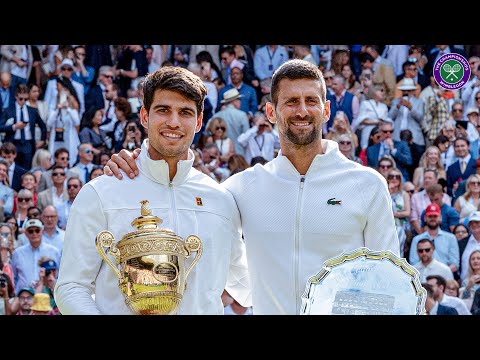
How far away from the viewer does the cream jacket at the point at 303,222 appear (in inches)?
157

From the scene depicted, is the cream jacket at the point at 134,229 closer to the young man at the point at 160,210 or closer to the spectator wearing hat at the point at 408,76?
the young man at the point at 160,210

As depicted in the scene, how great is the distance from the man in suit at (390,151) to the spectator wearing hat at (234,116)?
1381mm

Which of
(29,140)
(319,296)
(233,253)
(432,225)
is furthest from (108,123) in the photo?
(319,296)

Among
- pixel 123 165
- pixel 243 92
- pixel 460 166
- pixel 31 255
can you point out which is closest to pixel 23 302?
pixel 31 255

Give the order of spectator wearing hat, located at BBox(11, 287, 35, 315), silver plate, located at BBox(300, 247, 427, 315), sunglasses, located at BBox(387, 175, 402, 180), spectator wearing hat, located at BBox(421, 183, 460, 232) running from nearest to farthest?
silver plate, located at BBox(300, 247, 427, 315)
spectator wearing hat, located at BBox(11, 287, 35, 315)
spectator wearing hat, located at BBox(421, 183, 460, 232)
sunglasses, located at BBox(387, 175, 402, 180)

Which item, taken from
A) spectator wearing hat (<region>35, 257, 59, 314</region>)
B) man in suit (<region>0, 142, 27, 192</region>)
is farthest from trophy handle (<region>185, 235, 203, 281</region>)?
man in suit (<region>0, 142, 27, 192</region>)

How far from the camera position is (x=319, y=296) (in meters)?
3.24

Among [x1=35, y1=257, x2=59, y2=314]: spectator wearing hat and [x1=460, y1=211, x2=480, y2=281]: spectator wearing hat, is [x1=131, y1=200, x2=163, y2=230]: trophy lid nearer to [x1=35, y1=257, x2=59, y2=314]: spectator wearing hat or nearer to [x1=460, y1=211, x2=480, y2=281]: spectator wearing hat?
[x1=35, y1=257, x2=59, y2=314]: spectator wearing hat

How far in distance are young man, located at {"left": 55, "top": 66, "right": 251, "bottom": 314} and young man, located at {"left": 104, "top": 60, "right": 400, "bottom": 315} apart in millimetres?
175

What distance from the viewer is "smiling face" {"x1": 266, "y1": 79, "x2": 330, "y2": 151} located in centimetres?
401

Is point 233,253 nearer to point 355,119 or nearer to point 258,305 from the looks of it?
point 258,305
